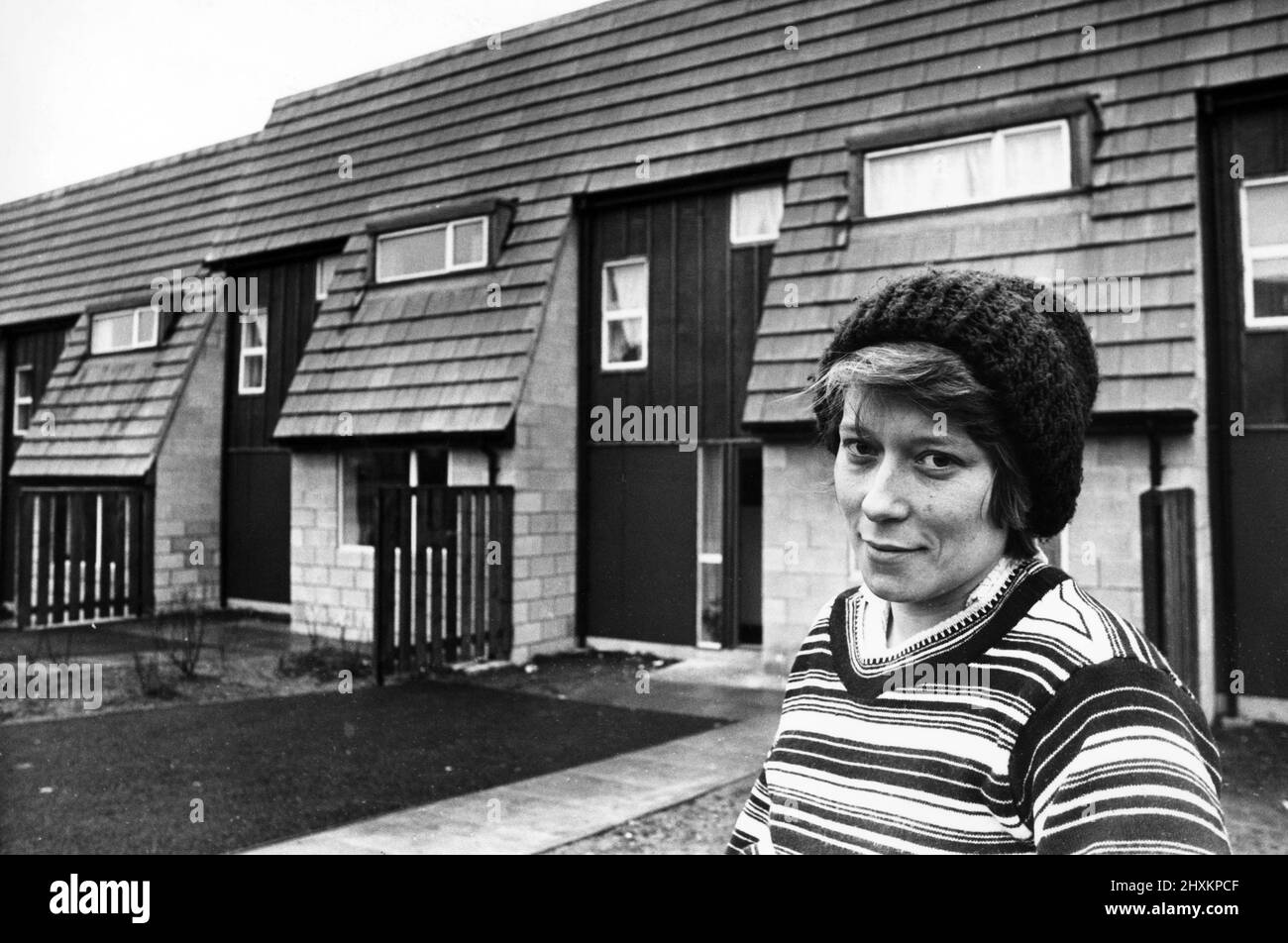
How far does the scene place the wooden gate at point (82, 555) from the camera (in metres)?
12.5

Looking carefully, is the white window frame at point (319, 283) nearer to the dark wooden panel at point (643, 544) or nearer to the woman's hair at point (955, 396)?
the dark wooden panel at point (643, 544)

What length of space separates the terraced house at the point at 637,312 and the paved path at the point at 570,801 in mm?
2239

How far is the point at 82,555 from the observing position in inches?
522

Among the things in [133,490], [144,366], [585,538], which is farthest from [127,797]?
[144,366]

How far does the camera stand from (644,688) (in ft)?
29.5

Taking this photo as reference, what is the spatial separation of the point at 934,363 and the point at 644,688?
7.96 m

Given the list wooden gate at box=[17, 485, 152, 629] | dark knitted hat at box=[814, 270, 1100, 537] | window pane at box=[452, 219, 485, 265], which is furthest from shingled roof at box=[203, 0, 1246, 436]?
dark knitted hat at box=[814, 270, 1100, 537]

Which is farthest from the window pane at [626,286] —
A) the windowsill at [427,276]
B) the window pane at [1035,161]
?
the window pane at [1035,161]

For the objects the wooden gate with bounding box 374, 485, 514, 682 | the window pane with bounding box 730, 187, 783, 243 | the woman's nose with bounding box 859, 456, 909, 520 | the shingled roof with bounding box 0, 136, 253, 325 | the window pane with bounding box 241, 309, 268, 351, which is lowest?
the wooden gate with bounding box 374, 485, 514, 682

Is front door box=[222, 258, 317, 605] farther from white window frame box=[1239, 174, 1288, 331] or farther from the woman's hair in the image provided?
the woman's hair

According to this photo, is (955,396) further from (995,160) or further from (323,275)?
(323,275)

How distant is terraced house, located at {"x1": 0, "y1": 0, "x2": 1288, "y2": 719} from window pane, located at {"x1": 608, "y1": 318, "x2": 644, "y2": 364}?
0.15 feet

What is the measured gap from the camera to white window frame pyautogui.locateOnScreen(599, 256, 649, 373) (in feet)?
37.3

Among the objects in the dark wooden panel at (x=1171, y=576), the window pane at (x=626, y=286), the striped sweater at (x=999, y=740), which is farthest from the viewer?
the window pane at (x=626, y=286)
